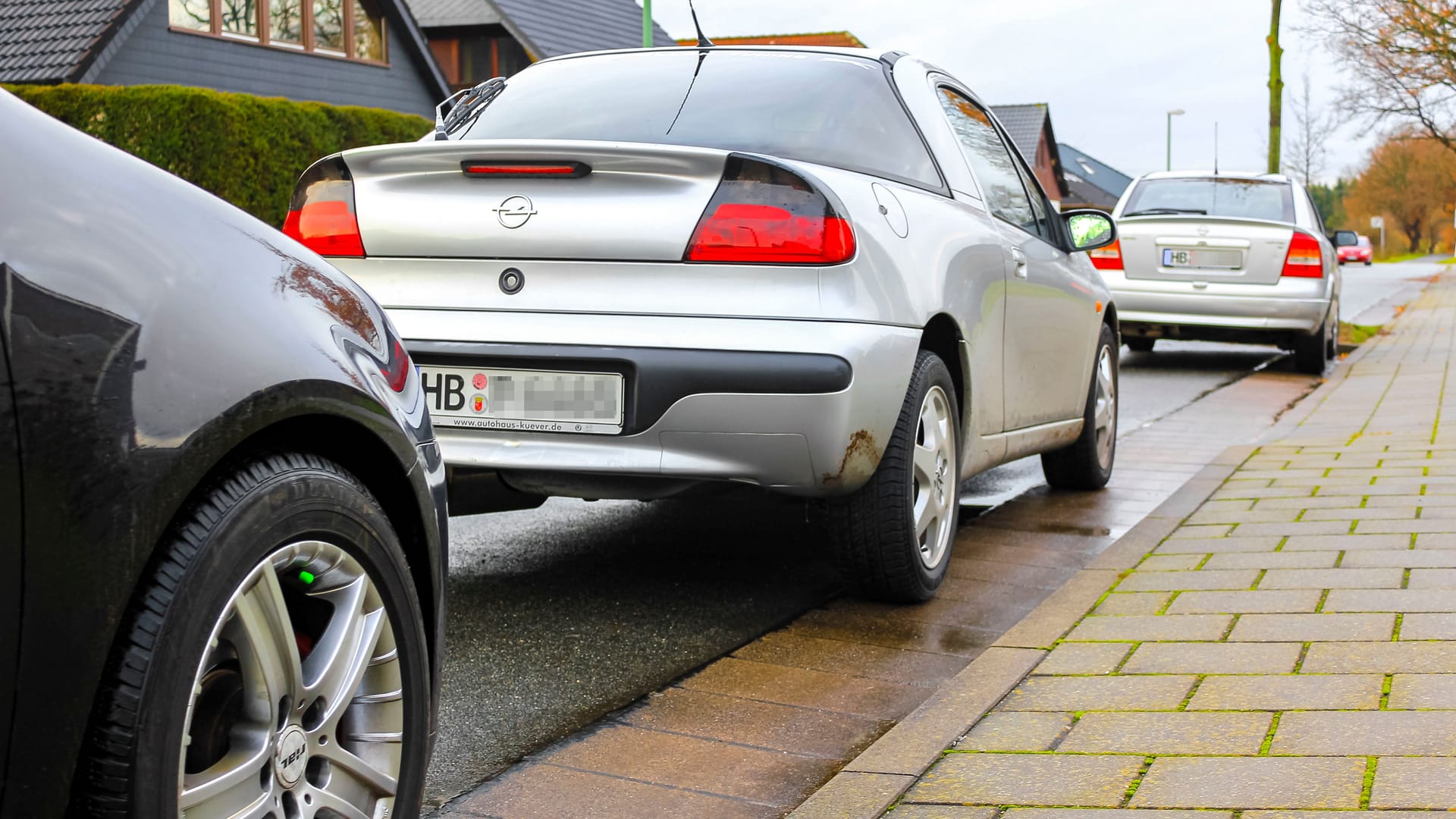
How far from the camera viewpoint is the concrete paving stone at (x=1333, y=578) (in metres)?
4.28

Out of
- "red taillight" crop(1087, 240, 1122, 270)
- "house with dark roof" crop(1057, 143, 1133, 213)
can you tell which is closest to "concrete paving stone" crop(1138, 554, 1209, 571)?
"red taillight" crop(1087, 240, 1122, 270)

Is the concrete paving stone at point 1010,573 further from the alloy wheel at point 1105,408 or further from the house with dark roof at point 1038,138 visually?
the house with dark roof at point 1038,138

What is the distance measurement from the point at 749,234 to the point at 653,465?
2.02 ft

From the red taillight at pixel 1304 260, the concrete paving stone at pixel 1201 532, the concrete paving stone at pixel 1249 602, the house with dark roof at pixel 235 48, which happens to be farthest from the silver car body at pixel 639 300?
the house with dark roof at pixel 235 48

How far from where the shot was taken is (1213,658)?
11.9 feet

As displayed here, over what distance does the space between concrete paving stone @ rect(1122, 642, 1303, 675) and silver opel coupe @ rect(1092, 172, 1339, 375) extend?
8.73 m

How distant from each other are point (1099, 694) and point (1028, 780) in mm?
568

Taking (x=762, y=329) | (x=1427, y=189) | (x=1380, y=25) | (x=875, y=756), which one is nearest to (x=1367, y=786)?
(x=875, y=756)

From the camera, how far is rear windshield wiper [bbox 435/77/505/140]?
16.0 ft

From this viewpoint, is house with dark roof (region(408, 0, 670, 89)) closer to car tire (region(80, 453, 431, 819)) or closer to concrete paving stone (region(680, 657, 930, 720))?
concrete paving stone (region(680, 657, 930, 720))

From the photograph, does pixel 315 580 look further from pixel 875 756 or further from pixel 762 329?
pixel 762 329

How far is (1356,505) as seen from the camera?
557cm

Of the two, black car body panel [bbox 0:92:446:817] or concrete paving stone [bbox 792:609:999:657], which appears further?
concrete paving stone [bbox 792:609:999:657]

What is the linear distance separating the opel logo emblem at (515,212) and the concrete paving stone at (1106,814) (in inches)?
77.1
